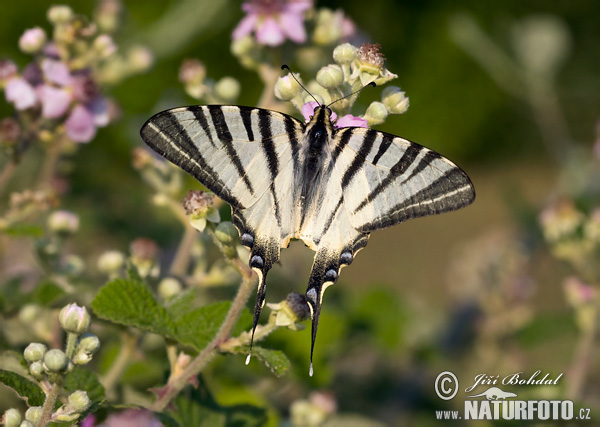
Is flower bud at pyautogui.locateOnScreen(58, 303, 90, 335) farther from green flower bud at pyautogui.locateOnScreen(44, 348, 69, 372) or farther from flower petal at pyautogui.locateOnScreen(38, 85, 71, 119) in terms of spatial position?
flower petal at pyautogui.locateOnScreen(38, 85, 71, 119)

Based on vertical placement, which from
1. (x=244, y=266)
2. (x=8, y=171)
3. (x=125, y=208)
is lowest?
(x=244, y=266)

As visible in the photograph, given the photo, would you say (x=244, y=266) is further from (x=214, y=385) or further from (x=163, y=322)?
(x=214, y=385)

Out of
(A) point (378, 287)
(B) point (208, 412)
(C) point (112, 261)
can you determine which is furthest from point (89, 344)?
(A) point (378, 287)

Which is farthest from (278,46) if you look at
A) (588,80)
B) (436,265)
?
(588,80)

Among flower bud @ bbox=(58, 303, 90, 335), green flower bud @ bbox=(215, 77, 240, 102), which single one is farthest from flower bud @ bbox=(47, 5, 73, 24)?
flower bud @ bbox=(58, 303, 90, 335)

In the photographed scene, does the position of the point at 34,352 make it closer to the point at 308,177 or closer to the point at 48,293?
the point at 48,293

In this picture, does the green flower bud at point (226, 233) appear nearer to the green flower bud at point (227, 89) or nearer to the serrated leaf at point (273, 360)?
the serrated leaf at point (273, 360)
